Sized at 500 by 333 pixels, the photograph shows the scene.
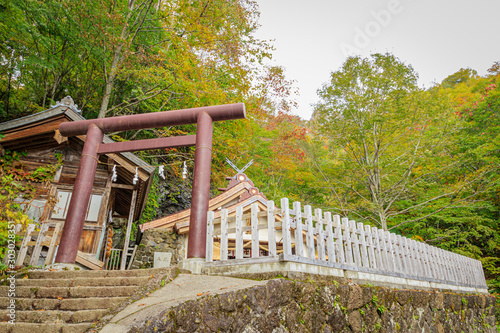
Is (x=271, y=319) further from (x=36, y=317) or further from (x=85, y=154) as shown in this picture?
(x=85, y=154)

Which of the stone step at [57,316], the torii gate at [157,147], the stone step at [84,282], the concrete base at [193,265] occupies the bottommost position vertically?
the stone step at [57,316]

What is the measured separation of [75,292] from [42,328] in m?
0.83

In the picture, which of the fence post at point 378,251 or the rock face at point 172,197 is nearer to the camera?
the fence post at point 378,251

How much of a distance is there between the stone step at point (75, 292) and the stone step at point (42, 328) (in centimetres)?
75

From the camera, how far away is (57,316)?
149 inches

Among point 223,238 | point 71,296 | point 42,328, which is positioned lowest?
point 42,328

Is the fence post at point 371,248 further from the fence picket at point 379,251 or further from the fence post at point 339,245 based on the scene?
the fence post at point 339,245

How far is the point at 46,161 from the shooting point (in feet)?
33.8

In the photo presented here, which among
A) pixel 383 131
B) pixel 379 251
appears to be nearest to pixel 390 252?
pixel 379 251

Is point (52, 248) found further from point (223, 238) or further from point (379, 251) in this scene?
point (379, 251)

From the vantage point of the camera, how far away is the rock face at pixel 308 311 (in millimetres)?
2977

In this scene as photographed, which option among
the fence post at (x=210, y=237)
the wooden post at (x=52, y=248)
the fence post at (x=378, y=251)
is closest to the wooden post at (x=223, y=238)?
the fence post at (x=210, y=237)

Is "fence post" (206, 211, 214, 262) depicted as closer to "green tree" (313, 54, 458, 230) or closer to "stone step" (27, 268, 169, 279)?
"stone step" (27, 268, 169, 279)

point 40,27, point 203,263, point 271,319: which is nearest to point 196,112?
point 203,263
